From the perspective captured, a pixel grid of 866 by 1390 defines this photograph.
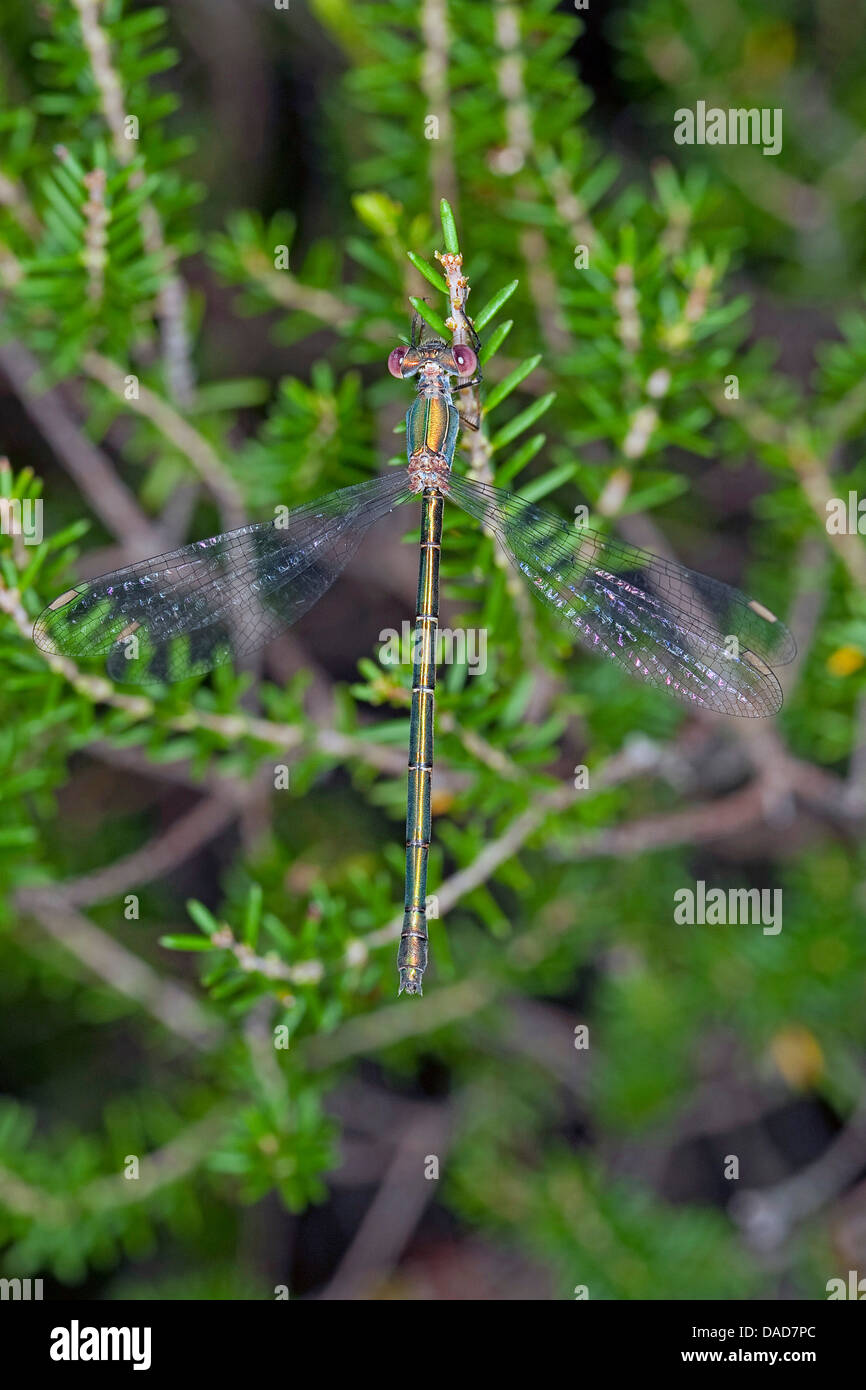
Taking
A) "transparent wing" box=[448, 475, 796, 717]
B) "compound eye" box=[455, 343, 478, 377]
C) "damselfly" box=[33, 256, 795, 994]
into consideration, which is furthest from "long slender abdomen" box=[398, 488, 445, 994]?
"compound eye" box=[455, 343, 478, 377]

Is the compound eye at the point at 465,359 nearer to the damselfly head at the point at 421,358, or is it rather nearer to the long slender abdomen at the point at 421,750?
the damselfly head at the point at 421,358

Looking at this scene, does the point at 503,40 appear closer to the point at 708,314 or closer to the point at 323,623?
the point at 708,314

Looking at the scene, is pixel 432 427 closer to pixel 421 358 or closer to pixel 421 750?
pixel 421 358

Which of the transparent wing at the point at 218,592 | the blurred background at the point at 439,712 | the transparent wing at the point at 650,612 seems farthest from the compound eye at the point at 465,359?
the transparent wing at the point at 218,592

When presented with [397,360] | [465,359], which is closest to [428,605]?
[397,360]

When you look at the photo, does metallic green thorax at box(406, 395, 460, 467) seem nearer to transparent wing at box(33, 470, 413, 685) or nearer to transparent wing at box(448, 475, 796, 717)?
transparent wing at box(448, 475, 796, 717)

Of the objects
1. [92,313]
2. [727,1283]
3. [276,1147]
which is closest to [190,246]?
[92,313]

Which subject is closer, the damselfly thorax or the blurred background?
the damselfly thorax
